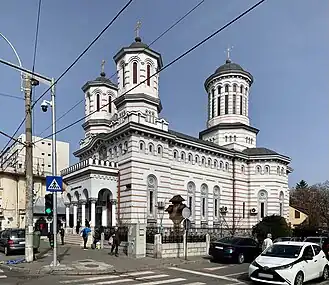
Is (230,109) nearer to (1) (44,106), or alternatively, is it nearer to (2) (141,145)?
(2) (141,145)

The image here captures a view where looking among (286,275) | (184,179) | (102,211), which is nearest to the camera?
(286,275)

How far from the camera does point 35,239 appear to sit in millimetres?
20562

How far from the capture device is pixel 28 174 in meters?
20.0

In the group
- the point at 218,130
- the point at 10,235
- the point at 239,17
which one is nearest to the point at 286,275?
the point at 239,17

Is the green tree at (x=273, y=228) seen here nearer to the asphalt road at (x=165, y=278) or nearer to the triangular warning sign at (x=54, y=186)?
the asphalt road at (x=165, y=278)

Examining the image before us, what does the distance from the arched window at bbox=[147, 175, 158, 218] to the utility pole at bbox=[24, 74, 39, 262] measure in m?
19.2

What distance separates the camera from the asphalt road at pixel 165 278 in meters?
14.6

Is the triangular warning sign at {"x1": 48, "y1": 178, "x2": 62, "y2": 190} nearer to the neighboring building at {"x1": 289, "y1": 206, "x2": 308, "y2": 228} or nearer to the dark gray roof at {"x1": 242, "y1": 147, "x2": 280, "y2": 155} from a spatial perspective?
the dark gray roof at {"x1": 242, "y1": 147, "x2": 280, "y2": 155}

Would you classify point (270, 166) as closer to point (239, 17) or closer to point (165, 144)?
point (165, 144)

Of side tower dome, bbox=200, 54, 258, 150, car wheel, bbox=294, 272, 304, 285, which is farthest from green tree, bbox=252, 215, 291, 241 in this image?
car wheel, bbox=294, 272, 304, 285

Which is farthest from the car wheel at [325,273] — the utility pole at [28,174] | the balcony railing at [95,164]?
the balcony railing at [95,164]

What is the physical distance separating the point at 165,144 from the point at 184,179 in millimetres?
5211

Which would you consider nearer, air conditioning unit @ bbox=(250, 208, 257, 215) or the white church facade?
Result: the white church facade

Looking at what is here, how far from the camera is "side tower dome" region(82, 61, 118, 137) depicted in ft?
171
